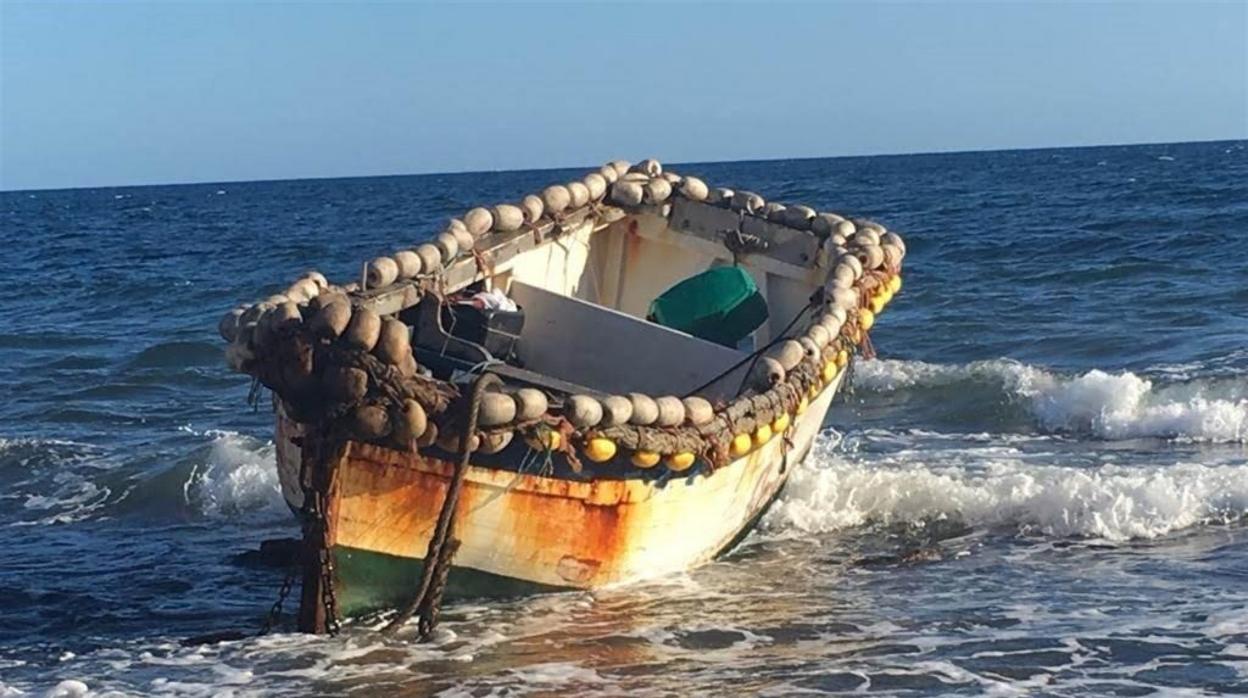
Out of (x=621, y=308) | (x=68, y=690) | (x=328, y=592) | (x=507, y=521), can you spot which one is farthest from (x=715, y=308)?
(x=68, y=690)

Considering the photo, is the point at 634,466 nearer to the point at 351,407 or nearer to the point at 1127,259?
the point at 351,407

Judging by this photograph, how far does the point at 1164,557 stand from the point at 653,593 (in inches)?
119

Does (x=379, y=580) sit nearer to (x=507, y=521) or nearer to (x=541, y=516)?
(x=507, y=521)

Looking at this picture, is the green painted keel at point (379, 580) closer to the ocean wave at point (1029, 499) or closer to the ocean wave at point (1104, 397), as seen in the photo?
the ocean wave at point (1029, 499)

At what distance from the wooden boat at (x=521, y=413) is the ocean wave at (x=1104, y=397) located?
3811 millimetres

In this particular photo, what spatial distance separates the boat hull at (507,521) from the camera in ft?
23.4

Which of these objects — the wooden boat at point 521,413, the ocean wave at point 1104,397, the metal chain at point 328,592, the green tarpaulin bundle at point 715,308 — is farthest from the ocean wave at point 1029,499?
the metal chain at point 328,592

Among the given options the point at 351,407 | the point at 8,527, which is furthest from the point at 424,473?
the point at 8,527

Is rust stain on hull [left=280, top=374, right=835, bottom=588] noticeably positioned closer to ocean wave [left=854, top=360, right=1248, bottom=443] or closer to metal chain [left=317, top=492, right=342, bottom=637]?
metal chain [left=317, top=492, right=342, bottom=637]

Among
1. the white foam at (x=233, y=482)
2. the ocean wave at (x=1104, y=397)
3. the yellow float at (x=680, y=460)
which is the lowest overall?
the white foam at (x=233, y=482)

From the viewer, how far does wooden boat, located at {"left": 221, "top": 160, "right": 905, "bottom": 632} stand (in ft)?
22.6

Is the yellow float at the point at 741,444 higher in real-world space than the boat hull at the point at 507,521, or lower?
higher

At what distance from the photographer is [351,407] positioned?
22.1 feet

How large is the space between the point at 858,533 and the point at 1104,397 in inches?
180
